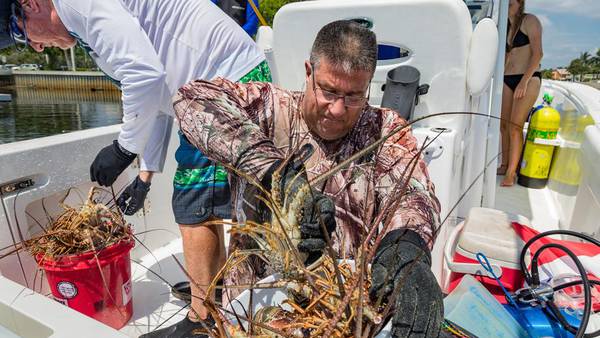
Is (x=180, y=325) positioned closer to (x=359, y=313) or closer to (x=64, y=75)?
(x=359, y=313)

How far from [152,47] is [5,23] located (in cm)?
70

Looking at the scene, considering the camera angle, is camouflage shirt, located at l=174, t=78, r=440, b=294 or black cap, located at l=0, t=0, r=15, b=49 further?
black cap, located at l=0, t=0, r=15, b=49

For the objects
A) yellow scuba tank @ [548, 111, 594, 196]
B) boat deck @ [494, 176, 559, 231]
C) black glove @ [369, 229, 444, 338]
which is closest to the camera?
black glove @ [369, 229, 444, 338]

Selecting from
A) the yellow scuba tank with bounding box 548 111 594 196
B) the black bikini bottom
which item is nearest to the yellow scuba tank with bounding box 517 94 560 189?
the yellow scuba tank with bounding box 548 111 594 196

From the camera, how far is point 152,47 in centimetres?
187

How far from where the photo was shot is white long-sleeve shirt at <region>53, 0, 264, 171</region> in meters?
1.74

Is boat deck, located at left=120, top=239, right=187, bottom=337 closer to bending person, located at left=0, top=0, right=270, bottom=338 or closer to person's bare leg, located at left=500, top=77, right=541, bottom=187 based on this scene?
bending person, located at left=0, top=0, right=270, bottom=338

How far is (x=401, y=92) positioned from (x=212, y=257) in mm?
1545

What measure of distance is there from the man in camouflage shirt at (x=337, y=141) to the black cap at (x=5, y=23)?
38.1 inches

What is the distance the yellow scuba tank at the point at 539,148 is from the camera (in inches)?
180

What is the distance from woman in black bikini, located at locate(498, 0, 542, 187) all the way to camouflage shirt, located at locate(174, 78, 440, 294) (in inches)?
137

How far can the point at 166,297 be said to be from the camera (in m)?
2.70

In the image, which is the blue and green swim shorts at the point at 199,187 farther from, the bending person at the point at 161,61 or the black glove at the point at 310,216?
the black glove at the point at 310,216

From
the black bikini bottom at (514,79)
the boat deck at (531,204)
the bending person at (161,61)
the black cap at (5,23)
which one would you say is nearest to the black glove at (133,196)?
the bending person at (161,61)
